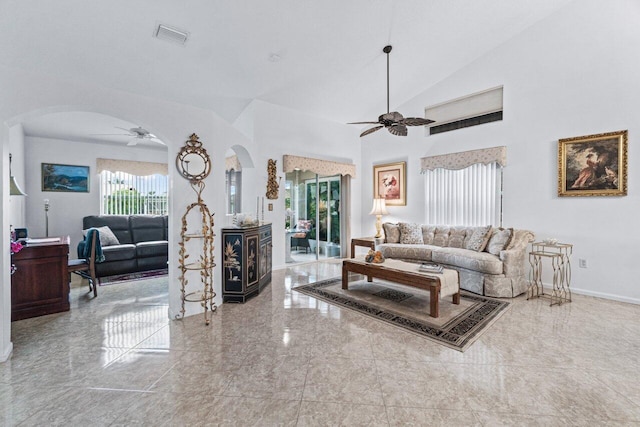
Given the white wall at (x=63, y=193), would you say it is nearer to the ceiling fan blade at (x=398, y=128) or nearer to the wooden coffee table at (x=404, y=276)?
the wooden coffee table at (x=404, y=276)

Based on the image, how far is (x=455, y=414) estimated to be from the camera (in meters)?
1.80

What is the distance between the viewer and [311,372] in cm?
225

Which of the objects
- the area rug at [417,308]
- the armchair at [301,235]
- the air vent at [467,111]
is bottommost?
the area rug at [417,308]

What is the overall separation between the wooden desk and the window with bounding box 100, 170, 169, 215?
314 centimetres

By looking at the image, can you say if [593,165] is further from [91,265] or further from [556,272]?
[91,265]

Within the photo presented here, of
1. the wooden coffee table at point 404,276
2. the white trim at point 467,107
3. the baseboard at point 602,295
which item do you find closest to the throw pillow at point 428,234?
the wooden coffee table at point 404,276

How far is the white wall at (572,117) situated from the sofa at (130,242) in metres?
6.33

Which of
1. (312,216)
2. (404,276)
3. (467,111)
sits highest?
(467,111)

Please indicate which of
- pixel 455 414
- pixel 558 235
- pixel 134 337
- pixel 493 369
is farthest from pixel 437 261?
pixel 134 337

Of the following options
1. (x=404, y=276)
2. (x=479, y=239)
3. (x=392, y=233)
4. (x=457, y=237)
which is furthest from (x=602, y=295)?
(x=392, y=233)

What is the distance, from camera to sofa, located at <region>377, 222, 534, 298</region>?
412 cm

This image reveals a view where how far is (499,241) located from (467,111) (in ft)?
8.39

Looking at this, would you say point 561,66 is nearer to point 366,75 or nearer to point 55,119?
point 366,75

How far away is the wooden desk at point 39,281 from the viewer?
327cm
